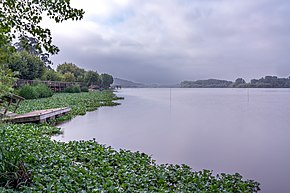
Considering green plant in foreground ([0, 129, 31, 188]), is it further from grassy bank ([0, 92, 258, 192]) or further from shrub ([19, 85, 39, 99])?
shrub ([19, 85, 39, 99])

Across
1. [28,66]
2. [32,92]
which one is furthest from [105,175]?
[28,66]

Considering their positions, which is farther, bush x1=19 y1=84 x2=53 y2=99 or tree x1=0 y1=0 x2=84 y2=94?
bush x1=19 y1=84 x2=53 y2=99

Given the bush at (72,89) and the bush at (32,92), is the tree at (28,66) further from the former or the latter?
the bush at (32,92)

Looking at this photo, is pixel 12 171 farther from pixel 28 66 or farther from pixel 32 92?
pixel 28 66

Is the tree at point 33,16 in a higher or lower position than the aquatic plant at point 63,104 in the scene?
→ higher

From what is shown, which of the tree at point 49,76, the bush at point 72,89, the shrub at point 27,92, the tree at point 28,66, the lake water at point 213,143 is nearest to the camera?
the lake water at point 213,143

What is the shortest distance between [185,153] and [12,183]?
590 centimetres

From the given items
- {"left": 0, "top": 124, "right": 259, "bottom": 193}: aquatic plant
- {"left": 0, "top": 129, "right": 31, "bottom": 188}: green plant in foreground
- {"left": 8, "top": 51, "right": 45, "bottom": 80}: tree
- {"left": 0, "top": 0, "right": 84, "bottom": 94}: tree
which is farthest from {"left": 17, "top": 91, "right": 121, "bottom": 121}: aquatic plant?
{"left": 0, "top": 0, "right": 84, "bottom": 94}: tree

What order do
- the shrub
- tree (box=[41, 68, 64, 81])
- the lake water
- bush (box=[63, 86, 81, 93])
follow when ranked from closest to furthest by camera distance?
the lake water, the shrub, tree (box=[41, 68, 64, 81]), bush (box=[63, 86, 81, 93])

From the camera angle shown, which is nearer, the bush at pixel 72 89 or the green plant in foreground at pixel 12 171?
the green plant in foreground at pixel 12 171

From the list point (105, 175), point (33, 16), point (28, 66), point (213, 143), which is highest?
point (28, 66)

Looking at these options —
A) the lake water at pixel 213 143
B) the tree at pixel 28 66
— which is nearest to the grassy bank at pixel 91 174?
the lake water at pixel 213 143

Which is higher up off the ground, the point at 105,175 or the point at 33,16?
the point at 33,16

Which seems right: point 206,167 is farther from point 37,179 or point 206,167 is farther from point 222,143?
point 37,179
